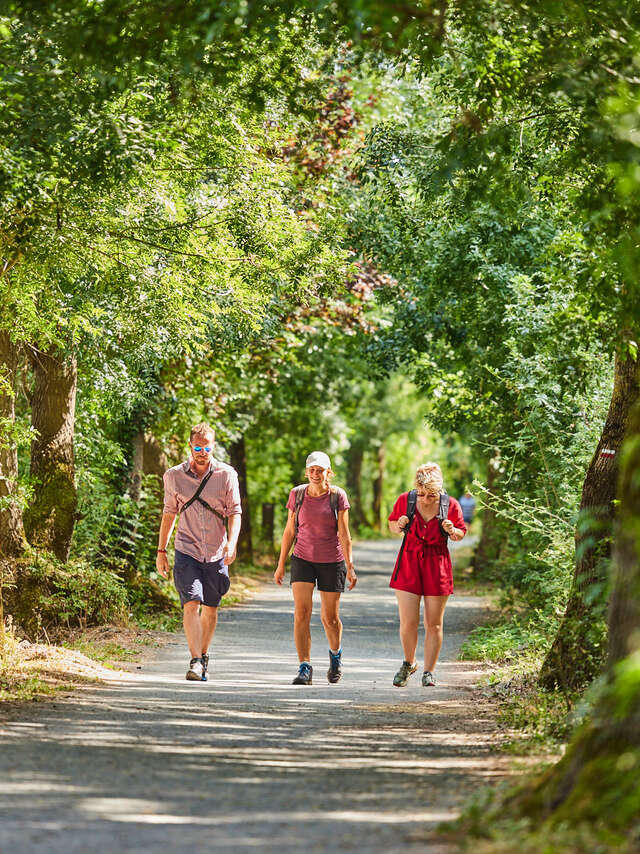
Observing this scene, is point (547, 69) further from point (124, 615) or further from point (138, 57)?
point (124, 615)

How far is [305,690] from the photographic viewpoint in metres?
11.3

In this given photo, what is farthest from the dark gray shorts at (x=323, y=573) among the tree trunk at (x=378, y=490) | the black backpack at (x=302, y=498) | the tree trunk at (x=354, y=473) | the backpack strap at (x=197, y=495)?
the tree trunk at (x=378, y=490)

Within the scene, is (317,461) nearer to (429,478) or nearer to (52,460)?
(429,478)

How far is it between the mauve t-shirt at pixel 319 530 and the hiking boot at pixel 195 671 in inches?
53.2

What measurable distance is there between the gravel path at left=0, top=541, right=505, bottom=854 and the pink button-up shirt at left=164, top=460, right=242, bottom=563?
4.01ft

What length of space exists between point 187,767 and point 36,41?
18.4 feet

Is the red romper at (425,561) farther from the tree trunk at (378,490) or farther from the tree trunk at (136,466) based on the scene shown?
the tree trunk at (378,490)

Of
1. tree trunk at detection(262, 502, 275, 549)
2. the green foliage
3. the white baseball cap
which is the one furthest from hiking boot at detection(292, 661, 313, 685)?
tree trunk at detection(262, 502, 275, 549)

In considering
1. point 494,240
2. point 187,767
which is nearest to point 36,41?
point 187,767

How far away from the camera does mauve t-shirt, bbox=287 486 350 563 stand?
459 inches

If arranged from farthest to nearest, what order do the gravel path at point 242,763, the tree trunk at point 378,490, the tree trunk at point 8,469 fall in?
the tree trunk at point 378,490 < the tree trunk at point 8,469 < the gravel path at point 242,763

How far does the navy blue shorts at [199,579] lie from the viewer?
1144cm

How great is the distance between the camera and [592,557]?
971cm

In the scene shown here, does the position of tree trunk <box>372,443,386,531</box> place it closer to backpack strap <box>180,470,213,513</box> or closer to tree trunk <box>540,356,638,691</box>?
backpack strap <box>180,470,213,513</box>
